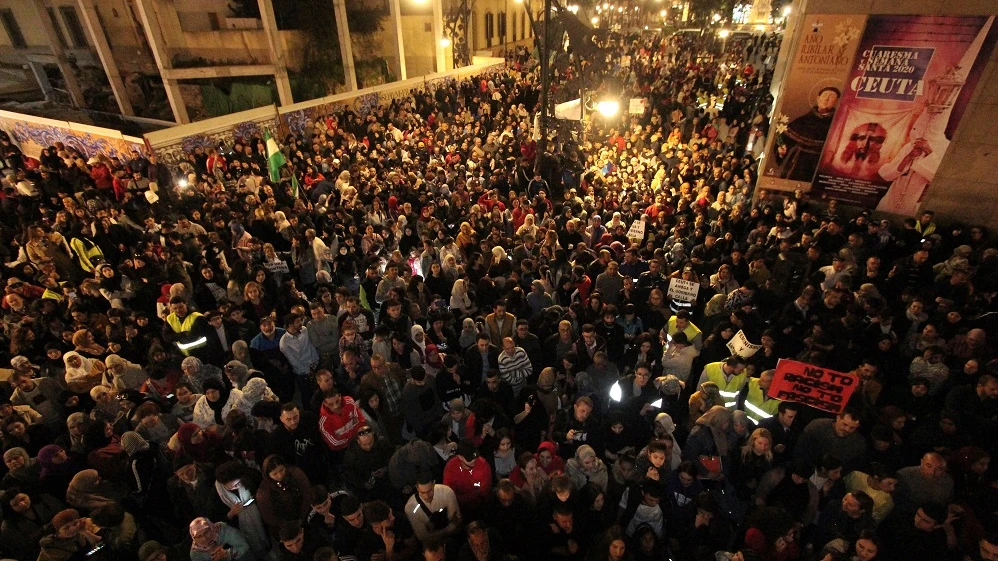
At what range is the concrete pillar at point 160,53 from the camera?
1856 cm

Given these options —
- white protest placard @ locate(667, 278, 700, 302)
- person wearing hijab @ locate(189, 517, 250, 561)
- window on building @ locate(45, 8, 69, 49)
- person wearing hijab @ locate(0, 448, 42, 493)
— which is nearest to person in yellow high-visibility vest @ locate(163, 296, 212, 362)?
person wearing hijab @ locate(0, 448, 42, 493)

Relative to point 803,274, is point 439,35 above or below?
above

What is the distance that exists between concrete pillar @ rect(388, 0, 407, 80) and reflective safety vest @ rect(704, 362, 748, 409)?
1030 inches

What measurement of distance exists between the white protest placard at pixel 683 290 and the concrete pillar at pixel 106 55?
80.0ft

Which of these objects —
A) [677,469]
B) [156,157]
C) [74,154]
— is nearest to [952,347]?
[677,469]

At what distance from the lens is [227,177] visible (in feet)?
39.6

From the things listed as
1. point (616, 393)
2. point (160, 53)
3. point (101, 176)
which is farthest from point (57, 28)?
point (616, 393)

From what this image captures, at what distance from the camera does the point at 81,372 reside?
5680 mm

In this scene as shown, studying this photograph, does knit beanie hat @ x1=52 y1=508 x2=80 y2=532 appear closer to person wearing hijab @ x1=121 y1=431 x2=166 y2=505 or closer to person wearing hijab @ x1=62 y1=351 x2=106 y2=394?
person wearing hijab @ x1=121 y1=431 x2=166 y2=505

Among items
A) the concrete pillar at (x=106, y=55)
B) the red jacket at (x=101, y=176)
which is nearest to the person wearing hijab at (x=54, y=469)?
the red jacket at (x=101, y=176)

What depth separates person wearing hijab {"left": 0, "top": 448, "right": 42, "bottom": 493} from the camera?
14.3 ft

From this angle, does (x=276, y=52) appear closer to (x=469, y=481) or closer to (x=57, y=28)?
(x=57, y=28)

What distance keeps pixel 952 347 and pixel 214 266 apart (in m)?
9.92

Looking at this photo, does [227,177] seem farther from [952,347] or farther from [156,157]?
[952,347]
